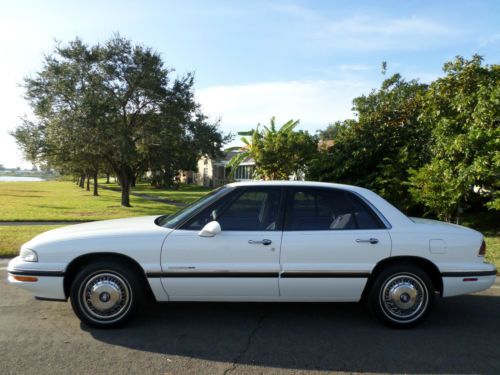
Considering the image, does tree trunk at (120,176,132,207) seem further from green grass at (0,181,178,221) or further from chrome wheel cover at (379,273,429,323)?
chrome wheel cover at (379,273,429,323)

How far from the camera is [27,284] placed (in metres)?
4.32

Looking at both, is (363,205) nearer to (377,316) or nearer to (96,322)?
(377,316)

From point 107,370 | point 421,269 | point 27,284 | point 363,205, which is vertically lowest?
point 107,370

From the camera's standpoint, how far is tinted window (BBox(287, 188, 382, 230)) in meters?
4.55

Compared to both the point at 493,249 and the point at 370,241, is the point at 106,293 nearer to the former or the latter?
the point at 370,241

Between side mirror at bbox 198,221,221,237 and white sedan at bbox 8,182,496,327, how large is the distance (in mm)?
16

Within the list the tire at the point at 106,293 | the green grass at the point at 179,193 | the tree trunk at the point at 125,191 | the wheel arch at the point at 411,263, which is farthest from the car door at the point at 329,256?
the green grass at the point at 179,193

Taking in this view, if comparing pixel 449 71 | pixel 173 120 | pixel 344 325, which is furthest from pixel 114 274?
pixel 173 120

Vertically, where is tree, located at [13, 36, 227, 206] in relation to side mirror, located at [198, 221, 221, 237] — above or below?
above

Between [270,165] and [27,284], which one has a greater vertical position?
[270,165]

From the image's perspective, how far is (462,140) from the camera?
10.5 meters

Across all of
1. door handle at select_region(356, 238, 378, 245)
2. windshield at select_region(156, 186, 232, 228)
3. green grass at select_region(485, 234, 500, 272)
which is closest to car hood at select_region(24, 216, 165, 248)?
windshield at select_region(156, 186, 232, 228)

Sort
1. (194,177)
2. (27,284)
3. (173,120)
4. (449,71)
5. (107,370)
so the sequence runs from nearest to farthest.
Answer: (107,370)
(27,284)
(449,71)
(173,120)
(194,177)

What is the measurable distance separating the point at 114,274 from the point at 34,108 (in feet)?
73.1
